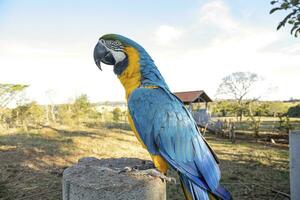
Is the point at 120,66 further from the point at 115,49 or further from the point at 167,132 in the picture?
the point at 167,132

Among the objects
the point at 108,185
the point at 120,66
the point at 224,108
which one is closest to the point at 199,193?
the point at 108,185

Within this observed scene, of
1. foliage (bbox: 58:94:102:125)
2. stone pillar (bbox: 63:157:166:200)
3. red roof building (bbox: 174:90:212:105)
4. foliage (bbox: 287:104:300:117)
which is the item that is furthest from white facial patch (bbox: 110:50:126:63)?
foliage (bbox: 287:104:300:117)

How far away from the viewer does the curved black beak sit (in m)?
2.03

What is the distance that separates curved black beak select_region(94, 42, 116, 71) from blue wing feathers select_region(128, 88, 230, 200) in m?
0.36

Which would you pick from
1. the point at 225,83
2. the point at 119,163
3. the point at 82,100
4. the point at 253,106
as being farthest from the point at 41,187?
the point at 225,83

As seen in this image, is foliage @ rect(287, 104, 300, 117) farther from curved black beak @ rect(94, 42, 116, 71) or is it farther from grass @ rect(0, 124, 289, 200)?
curved black beak @ rect(94, 42, 116, 71)

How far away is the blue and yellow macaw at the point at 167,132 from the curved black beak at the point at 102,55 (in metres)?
0.13

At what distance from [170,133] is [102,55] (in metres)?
0.77

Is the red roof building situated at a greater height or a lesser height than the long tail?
greater

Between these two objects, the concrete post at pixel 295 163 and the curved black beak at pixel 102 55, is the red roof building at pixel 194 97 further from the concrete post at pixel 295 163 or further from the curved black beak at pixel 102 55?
the curved black beak at pixel 102 55

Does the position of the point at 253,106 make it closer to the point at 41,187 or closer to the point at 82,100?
the point at 82,100

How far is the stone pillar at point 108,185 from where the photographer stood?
4.46 feet

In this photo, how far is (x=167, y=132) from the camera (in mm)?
1812

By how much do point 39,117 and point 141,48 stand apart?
16.6m
